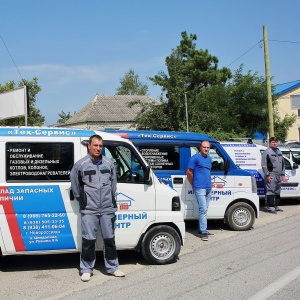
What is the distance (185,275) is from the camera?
582 centimetres

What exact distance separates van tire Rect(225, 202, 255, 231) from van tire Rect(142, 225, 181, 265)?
2813mm

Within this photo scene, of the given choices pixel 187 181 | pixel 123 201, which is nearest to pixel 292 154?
pixel 187 181

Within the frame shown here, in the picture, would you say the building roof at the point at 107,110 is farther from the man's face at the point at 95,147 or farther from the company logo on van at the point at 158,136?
the man's face at the point at 95,147

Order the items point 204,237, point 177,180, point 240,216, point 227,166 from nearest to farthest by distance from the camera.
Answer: point 204,237 → point 177,180 → point 227,166 → point 240,216

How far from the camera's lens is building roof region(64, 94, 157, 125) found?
4425 cm

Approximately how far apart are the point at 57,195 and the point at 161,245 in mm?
1723

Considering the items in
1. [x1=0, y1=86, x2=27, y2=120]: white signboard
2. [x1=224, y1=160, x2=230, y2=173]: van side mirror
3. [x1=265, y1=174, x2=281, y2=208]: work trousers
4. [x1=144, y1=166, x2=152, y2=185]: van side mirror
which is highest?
[x1=0, y1=86, x2=27, y2=120]: white signboard

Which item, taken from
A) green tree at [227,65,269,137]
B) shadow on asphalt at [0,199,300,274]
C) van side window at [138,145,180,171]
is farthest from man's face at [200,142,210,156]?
green tree at [227,65,269,137]

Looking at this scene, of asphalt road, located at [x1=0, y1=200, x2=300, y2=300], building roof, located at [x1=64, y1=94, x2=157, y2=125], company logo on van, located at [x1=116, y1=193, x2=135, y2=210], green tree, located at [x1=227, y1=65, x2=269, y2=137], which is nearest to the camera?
asphalt road, located at [x1=0, y1=200, x2=300, y2=300]

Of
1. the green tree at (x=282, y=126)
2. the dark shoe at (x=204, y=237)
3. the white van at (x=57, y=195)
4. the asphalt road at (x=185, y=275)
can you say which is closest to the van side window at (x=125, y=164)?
the white van at (x=57, y=195)

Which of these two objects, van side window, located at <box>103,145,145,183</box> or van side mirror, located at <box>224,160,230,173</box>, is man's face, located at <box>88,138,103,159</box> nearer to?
van side window, located at <box>103,145,145,183</box>

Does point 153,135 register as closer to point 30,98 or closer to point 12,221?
point 12,221

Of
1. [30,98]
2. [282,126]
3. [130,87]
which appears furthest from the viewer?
[130,87]

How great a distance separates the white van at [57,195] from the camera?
565cm
